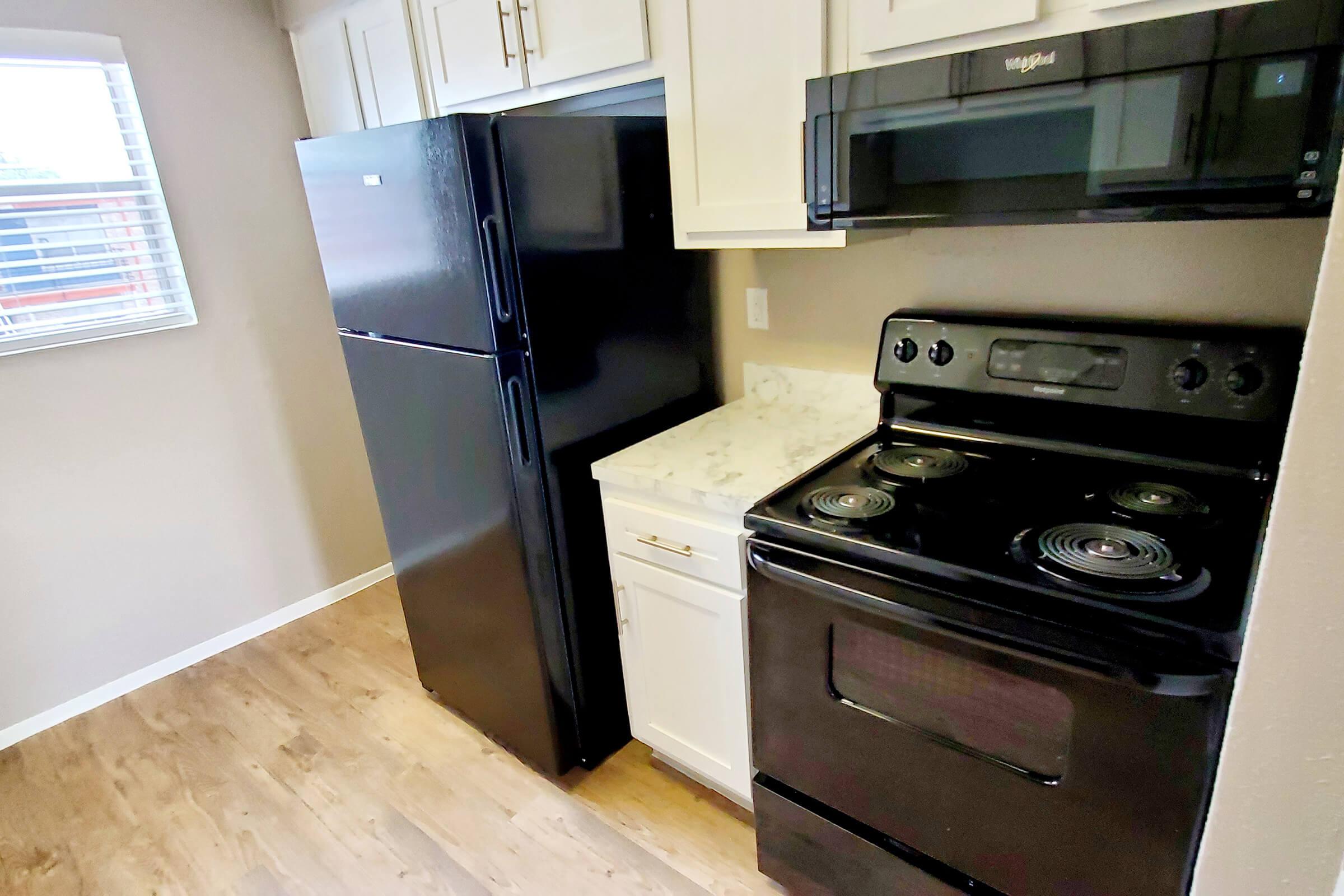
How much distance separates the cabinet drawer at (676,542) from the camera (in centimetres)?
148

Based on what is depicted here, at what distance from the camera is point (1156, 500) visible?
4.07 ft

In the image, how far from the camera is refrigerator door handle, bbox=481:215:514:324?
1.50 meters

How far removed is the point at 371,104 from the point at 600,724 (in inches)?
77.4

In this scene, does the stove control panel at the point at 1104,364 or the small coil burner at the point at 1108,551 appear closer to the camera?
the small coil burner at the point at 1108,551

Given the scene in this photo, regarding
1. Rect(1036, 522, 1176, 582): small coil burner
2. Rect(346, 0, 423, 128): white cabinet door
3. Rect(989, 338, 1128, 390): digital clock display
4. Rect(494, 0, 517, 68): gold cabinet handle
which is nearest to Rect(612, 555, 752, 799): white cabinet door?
Rect(1036, 522, 1176, 582): small coil burner

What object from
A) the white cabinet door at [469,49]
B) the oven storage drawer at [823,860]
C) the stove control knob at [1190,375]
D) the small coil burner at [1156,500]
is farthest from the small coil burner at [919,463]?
the white cabinet door at [469,49]

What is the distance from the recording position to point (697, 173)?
160 cm

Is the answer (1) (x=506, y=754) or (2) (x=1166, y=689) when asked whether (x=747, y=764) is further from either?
(2) (x=1166, y=689)

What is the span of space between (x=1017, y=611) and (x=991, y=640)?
6cm

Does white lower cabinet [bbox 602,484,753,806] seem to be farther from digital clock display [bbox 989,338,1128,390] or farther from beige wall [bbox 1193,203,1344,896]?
beige wall [bbox 1193,203,1344,896]

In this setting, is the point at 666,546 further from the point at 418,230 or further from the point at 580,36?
the point at 580,36

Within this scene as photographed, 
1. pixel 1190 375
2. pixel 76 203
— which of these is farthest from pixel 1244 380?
pixel 76 203

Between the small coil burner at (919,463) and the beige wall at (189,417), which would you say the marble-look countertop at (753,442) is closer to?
the small coil burner at (919,463)

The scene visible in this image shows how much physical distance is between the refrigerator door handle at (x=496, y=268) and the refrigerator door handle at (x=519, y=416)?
0.14 m
